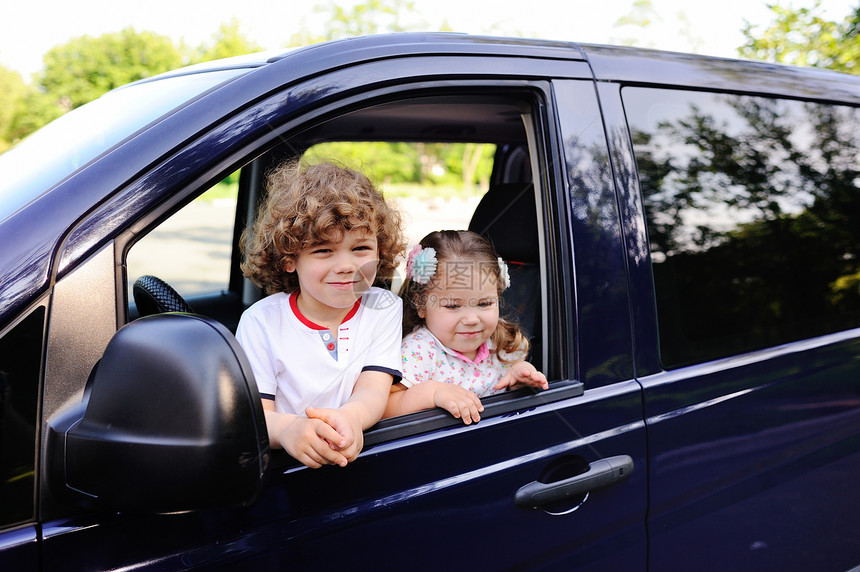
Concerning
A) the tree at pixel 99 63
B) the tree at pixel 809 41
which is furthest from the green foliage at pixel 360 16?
the tree at pixel 809 41

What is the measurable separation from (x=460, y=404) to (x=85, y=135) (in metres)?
0.99

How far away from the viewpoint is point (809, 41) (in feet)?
20.2

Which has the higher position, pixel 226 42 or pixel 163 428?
pixel 226 42

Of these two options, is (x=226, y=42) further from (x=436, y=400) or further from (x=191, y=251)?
(x=436, y=400)

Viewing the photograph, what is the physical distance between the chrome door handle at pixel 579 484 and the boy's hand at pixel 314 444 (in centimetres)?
42

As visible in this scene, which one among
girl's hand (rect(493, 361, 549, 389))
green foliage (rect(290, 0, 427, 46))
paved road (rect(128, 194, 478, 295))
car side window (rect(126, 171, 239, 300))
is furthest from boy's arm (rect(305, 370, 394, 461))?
green foliage (rect(290, 0, 427, 46))

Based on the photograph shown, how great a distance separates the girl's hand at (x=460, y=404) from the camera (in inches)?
51.8

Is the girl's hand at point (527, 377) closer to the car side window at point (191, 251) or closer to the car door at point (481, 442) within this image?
the car door at point (481, 442)

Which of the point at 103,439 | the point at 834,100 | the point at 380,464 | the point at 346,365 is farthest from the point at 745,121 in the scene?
the point at 103,439

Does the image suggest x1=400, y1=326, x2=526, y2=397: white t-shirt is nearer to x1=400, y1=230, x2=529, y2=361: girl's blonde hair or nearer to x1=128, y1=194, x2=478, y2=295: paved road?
x1=400, y1=230, x2=529, y2=361: girl's blonde hair

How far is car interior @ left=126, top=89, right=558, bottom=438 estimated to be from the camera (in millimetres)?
1803

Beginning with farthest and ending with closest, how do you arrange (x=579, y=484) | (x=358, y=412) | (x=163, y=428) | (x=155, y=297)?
(x=155, y=297)
(x=579, y=484)
(x=358, y=412)
(x=163, y=428)

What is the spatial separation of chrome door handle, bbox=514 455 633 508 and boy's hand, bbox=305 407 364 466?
1.23 ft

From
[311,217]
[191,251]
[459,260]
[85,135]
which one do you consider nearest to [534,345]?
[459,260]
